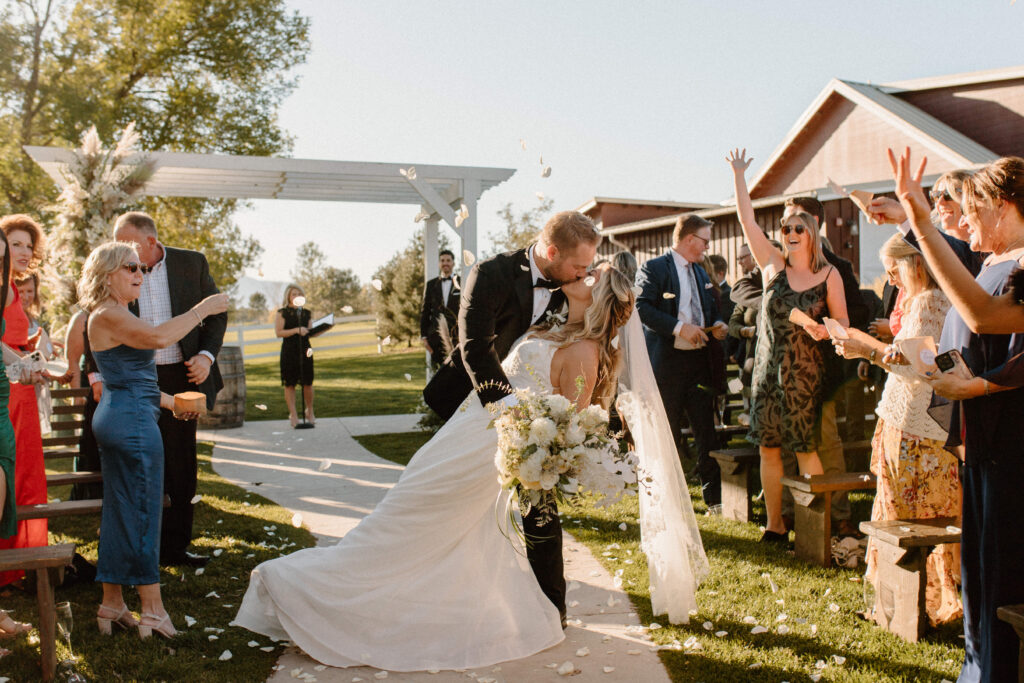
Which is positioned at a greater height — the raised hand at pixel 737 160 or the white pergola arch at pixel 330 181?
the white pergola arch at pixel 330 181

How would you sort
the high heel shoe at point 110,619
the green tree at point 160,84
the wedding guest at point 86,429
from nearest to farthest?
the high heel shoe at point 110,619 → the wedding guest at point 86,429 → the green tree at point 160,84

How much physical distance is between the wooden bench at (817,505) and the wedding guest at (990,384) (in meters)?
2.02

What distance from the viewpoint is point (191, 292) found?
5.50m

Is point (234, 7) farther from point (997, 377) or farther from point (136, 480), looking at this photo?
point (997, 377)

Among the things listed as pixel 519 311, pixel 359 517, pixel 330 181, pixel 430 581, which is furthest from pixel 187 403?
pixel 330 181

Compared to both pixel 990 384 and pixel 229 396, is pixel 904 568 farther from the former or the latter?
pixel 229 396

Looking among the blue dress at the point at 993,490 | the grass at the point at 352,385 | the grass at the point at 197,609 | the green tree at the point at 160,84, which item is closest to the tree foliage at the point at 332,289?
the grass at the point at 352,385

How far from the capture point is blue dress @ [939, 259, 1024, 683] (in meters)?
2.61

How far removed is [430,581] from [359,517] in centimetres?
294

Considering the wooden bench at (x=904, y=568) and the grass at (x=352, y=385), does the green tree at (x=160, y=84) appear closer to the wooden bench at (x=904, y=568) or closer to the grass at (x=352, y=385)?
the grass at (x=352, y=385)

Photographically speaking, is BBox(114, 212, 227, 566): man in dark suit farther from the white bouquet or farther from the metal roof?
the metal roof

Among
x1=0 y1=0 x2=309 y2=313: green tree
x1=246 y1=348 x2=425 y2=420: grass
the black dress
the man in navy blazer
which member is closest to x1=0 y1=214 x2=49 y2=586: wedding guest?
the man in navy blazer

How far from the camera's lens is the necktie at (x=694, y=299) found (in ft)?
21.7

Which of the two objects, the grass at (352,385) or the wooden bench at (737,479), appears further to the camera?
the grass at (352,385)
